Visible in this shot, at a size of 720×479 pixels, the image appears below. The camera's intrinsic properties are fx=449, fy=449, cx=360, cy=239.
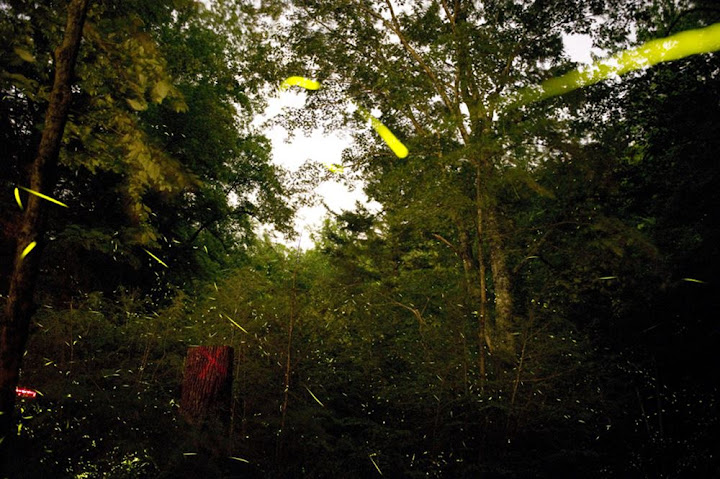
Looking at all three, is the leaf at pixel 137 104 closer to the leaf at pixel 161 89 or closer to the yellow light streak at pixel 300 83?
the leaf at pixel 161 89

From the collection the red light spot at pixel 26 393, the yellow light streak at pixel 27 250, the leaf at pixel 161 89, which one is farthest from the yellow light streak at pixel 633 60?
the red light spot at pixel 26 393

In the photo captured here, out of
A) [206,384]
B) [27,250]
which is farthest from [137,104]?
[206,384]

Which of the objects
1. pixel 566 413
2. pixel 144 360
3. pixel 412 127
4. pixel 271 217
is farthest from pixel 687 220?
pixel 271 217

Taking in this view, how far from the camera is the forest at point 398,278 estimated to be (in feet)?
15.9

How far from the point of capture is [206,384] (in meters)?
5.54

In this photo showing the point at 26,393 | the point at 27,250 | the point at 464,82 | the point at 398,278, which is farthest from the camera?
the point at 398,278

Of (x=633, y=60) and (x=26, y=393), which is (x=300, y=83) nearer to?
(x=633, y=60)

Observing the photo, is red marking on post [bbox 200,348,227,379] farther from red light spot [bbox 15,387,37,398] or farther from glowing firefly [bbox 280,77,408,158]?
glowing firefly [bbox 280,77,408,158]

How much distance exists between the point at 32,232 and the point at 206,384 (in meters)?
2.62

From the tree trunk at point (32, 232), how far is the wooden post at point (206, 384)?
1.87 m

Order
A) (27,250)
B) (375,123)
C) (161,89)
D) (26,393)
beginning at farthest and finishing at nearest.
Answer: (375,123) → (26,393) → (161,89) → (27,250)

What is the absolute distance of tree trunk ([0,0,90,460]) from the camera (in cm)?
384

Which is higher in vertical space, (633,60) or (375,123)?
(375,123)

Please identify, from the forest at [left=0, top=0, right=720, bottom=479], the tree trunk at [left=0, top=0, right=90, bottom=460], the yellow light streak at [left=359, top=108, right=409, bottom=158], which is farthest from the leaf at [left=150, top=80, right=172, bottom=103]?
the yellow light streak at [left=359, top=108, right=409, bottom=158]
